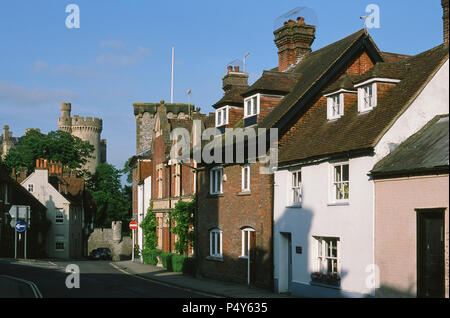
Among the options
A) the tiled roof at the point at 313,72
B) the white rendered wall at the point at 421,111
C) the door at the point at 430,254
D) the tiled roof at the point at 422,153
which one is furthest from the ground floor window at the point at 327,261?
the tiled roof at the point at 313,72

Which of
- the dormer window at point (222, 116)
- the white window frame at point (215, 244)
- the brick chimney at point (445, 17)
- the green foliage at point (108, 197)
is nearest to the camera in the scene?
the brick chimney at point (445, 17)

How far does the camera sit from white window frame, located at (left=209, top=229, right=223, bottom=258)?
2873cm

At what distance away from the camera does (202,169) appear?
30844 mm

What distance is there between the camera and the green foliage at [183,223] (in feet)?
109

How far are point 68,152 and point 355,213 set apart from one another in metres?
64.6

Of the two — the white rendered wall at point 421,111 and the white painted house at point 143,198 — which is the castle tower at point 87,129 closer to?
the white painted house at point 143,198

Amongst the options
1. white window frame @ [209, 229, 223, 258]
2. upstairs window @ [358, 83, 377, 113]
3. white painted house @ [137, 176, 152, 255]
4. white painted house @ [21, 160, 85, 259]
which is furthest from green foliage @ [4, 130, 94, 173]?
upstairs window @ [358, 83, 377, 113]

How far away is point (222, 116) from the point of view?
101ft

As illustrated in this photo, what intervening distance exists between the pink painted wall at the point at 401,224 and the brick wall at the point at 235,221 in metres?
6.72

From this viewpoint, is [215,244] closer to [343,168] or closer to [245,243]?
[245,243]

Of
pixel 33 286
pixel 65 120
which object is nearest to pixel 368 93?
pixel 33 286

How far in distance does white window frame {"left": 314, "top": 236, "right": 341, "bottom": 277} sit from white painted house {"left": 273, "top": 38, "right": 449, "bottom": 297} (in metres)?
0.03

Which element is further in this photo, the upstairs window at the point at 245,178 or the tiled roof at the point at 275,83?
the tiled roof at the point at 275,83

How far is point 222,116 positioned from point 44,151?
50.4 metres
